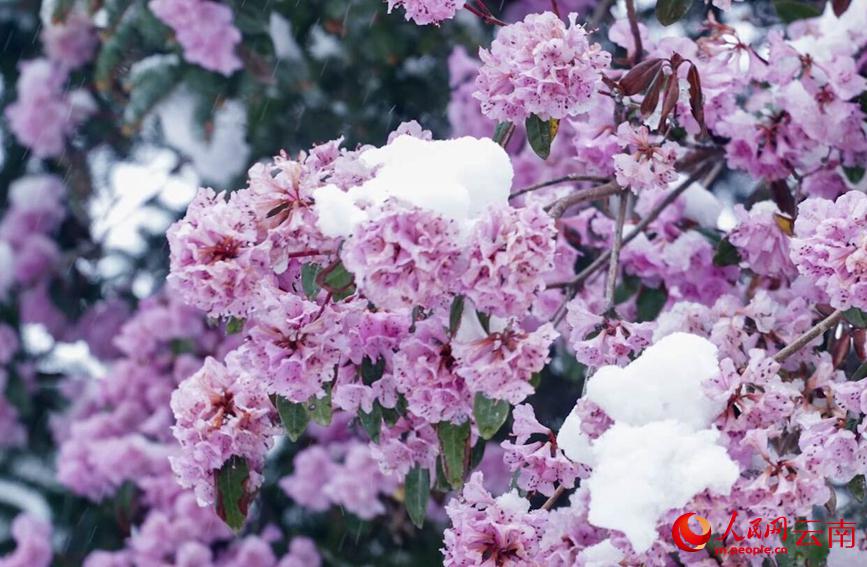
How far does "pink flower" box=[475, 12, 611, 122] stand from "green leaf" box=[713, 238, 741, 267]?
19.5 inches

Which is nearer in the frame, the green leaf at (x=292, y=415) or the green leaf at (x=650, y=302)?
the green leaf at (x=292, y=415)

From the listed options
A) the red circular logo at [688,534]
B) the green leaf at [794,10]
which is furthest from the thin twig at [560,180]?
the green leaf at [794,10]

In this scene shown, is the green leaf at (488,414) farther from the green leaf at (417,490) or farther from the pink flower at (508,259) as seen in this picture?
the green leaf at (417,490)

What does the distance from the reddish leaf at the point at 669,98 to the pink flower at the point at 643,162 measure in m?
0.03

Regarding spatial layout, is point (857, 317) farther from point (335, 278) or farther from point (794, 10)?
point (794, 10)

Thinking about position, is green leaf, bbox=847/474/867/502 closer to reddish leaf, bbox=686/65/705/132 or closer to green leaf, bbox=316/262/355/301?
reddish leaf, bbox=686/65/705/132

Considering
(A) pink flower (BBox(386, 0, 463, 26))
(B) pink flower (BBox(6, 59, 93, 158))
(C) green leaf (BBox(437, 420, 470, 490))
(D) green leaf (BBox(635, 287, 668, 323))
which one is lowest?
(B) pink flower (BBox(6, 59, 93, 158))

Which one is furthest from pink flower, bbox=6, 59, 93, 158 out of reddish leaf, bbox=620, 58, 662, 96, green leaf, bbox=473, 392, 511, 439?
green leaf, bbox=473, 392, 511, 439

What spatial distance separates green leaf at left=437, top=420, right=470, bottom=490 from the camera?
1507mm

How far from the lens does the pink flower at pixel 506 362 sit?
4.46 feet

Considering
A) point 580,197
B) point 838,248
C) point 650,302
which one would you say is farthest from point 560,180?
point 650,302

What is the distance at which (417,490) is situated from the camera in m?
1.68

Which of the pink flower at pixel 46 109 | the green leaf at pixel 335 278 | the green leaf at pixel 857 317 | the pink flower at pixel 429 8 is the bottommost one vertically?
the pink flower at pixel 46 109

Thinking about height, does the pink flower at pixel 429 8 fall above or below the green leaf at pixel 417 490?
above
